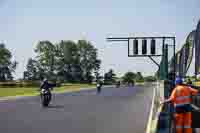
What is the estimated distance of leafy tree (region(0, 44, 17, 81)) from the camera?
140m

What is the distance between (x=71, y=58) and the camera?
141125 millimetres

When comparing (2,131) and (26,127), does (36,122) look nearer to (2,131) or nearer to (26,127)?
(26,127)

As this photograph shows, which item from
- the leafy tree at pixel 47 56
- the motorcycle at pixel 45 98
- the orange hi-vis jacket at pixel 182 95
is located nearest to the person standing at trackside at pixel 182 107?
the orange hi-vis jacket at pixel 182 95

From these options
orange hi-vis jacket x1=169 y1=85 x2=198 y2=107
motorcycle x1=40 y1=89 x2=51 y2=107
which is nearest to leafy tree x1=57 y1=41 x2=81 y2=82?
motorcycle x1=40 y1=89 x2=51 y2=107

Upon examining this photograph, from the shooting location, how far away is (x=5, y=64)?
144375 millimetres

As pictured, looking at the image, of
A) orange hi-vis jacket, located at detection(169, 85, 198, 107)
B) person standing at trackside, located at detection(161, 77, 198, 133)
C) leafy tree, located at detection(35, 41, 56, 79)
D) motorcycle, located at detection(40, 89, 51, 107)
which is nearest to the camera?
person standing at trackside, located at detection(161, 77, 198, 133)

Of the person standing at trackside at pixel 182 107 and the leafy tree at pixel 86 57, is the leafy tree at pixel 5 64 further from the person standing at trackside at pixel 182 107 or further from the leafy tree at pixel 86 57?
the person standing at trackside at pixel 182 107

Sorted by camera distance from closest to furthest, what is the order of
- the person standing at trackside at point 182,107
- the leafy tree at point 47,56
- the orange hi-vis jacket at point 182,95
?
the person standing at trackside at point 182,107
the orange hi-vis jacket at point 182,95
the leafy tree at point 47,56

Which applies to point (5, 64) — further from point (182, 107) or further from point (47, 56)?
point (182, 107)

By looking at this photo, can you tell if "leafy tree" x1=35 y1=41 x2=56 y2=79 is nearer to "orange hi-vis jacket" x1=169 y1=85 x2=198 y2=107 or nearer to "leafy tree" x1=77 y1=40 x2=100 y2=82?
"leafy tree" x1=77 y1=40 x2=100 y2=82

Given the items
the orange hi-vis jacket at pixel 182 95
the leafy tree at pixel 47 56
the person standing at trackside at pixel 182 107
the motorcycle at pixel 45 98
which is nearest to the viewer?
the person standing at trackside at pixel 182 107

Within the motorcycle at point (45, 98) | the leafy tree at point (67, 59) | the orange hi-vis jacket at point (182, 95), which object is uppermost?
the leafy tree at point (67, 59)

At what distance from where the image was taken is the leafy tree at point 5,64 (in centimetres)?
14012

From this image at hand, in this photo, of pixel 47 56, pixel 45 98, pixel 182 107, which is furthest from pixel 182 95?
pixel 47 56
